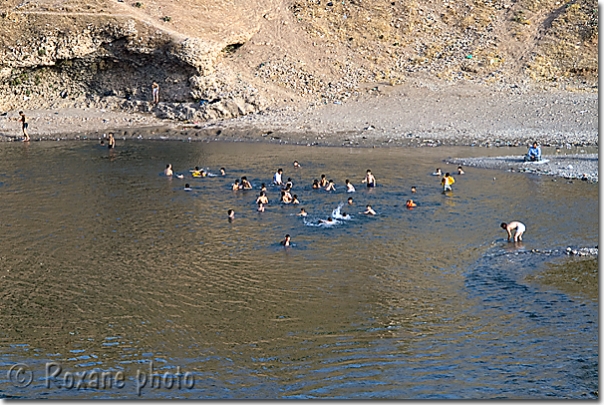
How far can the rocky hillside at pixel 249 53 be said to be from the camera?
1860 inches

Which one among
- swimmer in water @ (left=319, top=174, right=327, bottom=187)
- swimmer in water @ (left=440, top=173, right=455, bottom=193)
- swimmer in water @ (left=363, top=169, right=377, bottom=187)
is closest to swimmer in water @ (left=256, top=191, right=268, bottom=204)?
swimmer in water @ (left=319, top=174, right=327, bottom=187)

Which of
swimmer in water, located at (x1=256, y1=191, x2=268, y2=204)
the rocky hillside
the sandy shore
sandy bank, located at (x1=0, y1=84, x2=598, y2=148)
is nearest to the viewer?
swimmer in water, located at (x1=256, y1=191, x2=268, y2=204)

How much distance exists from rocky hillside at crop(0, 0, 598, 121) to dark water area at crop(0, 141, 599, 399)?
13.6 metres

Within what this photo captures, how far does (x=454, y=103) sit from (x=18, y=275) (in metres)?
29.0

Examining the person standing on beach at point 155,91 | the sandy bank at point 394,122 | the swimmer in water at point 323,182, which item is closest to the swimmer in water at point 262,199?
the swimmer in water at point 323,182

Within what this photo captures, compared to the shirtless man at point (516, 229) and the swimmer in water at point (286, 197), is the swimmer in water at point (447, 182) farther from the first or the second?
the shirtless man at point (516, 229)

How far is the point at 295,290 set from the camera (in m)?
21.0

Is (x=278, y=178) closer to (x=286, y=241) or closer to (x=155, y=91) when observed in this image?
(x=286, y=241)

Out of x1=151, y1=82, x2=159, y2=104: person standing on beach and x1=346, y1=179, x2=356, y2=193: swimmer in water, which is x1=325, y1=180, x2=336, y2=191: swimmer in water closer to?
x1=346, y1=179, x2=356, y2=193: swimmer in water

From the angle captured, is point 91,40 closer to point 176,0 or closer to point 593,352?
point 176,0

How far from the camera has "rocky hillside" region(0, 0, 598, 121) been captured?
155ft

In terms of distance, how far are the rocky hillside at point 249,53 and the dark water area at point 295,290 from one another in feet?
44.7

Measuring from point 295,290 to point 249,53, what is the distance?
31.3m

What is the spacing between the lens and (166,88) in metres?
47.8
